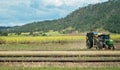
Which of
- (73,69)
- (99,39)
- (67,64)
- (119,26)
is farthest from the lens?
(119,26)

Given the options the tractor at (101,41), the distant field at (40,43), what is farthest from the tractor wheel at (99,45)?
the distant field at (40,43)

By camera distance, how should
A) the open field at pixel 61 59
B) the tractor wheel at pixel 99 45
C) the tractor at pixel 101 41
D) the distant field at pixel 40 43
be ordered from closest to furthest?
the open field at pixel 61 59, the tractor wheel at pixel 99 45, the tractor at pixel 101 41, the distant field at pixel 40 43

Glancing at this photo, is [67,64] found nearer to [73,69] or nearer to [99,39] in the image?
[73,69]

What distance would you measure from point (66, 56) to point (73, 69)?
348 centimetres

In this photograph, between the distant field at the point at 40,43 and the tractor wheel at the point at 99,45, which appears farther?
the distant field at the point at 40,43

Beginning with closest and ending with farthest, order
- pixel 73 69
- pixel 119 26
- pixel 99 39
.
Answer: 1. pixel 73 69
2. pixel 99 39
3. pixel 119 26

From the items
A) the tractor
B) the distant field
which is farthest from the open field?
the distant field

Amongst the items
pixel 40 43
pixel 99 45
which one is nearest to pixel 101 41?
pixel 99 45

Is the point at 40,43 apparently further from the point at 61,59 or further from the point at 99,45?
the point at 61,59

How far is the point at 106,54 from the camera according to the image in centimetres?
2211

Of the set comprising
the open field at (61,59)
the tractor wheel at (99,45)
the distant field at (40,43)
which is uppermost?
the open field at (61,59)

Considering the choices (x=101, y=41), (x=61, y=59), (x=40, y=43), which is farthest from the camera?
(x=40, y=43)

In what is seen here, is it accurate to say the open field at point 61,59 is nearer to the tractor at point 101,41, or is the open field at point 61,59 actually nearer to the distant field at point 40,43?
the tractor at point 101,41

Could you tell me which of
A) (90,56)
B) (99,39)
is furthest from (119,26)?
(90,56)
